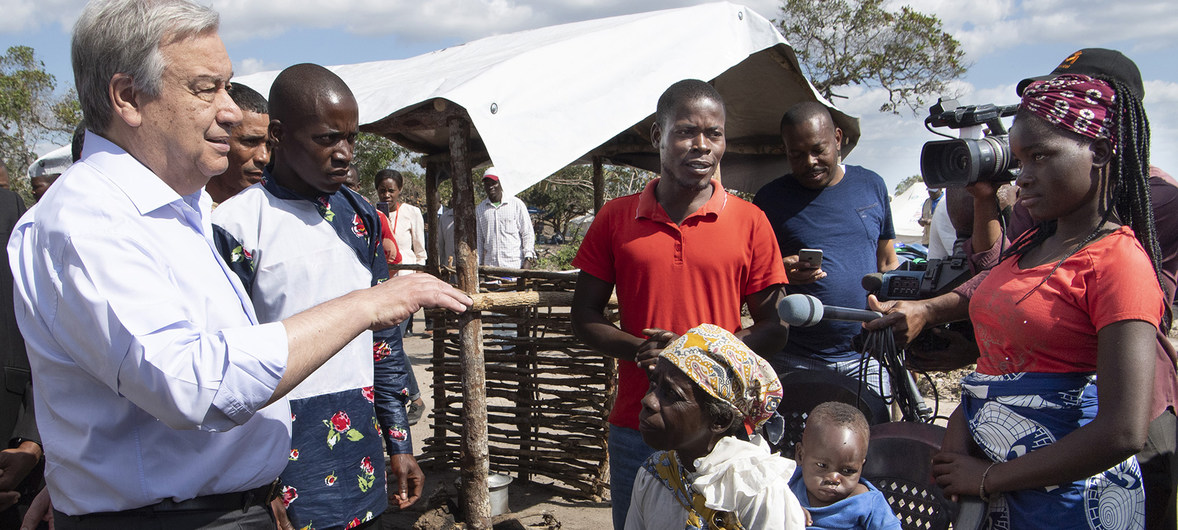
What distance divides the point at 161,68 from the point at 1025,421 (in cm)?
206

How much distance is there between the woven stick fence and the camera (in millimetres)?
5098

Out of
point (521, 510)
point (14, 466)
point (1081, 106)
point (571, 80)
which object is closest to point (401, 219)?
point (521, 510)

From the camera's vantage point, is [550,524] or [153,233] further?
[550,524]

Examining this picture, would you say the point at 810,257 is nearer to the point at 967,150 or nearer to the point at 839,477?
the point at 967,150

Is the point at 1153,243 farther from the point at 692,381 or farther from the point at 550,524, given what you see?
the point at 550,524

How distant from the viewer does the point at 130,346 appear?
133 cm

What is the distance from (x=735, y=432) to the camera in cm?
222

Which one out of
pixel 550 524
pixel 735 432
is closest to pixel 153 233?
pixel 735 432

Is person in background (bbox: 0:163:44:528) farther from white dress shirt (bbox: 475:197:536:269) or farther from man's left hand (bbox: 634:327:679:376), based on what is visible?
white dress shirt (bbox: 475:197:536:269)

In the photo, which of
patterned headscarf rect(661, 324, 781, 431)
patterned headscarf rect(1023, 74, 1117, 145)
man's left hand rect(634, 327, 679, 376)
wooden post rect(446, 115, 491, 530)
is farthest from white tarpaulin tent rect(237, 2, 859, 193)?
patterned headscarf rect(1023, 74, 1117, 145)

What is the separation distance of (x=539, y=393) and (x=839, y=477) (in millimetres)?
3285

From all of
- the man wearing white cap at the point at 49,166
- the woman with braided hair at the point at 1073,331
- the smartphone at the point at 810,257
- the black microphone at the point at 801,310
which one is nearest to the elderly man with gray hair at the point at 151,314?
the black microphone at the point at 801,310

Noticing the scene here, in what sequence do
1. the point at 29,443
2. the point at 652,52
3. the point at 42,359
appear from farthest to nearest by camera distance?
the point at 652,52 → the point at 29,443 → the point at 42,359

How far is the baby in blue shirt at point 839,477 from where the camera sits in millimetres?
2109
